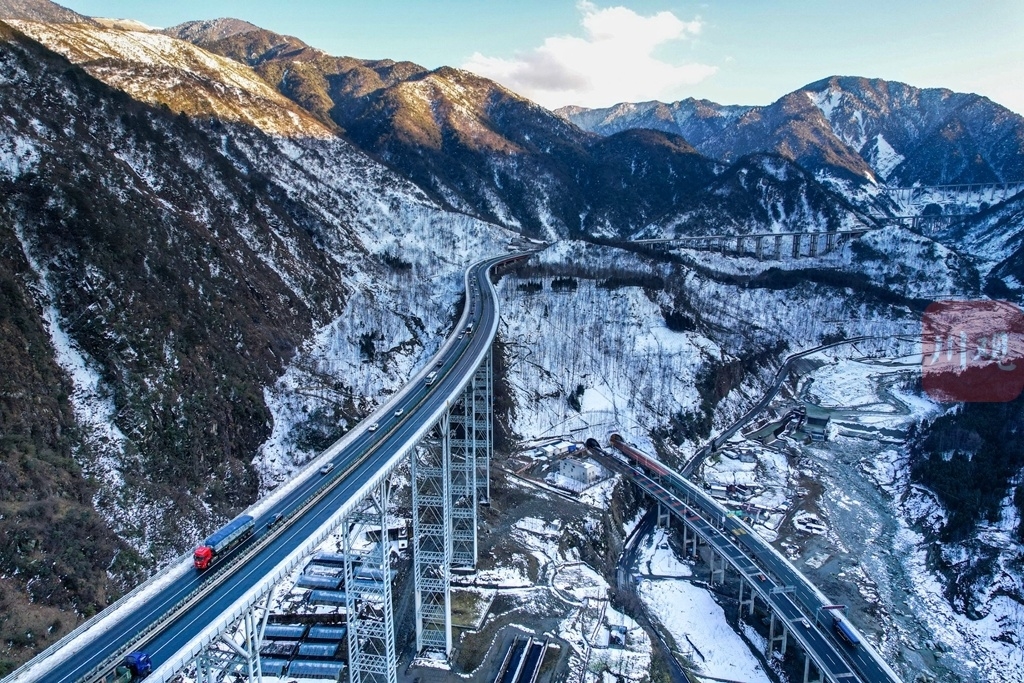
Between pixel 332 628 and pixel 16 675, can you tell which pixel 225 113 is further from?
pixel 16 675

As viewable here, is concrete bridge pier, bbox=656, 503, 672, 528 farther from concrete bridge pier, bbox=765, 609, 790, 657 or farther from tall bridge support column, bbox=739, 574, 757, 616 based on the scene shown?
concrete bridge pier, bbox=765, 609, 790, 657

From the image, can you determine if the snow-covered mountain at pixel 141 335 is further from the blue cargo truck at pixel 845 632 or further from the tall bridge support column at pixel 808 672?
the blue cargo truck at pixel 845 632

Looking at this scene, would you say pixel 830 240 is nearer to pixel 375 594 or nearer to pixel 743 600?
pixel 743 600

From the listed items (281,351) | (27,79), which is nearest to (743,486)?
(281,351)

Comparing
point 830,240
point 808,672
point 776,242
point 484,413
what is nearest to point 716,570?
point 808,672


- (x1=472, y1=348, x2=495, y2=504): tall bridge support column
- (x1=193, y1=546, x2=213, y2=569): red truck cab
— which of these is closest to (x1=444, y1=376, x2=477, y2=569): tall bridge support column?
(x1=472, y1=348, x2=495, y2=504): tall bridge support column
